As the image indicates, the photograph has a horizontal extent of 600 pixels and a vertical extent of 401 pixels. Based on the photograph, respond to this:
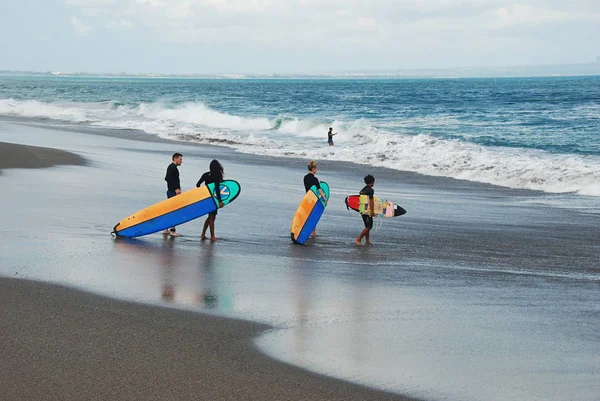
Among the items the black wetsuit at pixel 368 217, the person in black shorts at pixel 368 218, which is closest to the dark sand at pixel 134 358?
the person in black shorts at pixel 368 218

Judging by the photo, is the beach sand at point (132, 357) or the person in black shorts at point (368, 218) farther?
the person in black shorts at point (368, 218)

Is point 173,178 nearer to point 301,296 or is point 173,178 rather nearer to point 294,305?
point 301,296

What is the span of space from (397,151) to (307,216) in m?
17.2

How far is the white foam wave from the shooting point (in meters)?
21.1

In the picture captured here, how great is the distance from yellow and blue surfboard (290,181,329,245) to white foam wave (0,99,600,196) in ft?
29.8

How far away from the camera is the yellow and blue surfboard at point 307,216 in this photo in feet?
38.8

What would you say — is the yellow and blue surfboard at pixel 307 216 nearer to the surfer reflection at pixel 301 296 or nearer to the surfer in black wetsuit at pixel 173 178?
the surfer reflection at pixel 301 296

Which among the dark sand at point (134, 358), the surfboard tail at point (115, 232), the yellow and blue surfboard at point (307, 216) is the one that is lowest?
the dark sand at point (134, 358)

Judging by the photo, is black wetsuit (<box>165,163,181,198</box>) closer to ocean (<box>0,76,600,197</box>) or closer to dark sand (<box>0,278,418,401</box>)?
dark sand (<box>0,278,418,401</box>)

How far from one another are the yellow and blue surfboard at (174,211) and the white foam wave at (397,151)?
412 inches

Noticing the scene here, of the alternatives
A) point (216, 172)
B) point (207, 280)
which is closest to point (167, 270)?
point (207, 280)

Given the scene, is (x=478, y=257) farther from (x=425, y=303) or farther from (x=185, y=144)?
(x=185, y=144)

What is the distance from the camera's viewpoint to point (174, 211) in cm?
1221

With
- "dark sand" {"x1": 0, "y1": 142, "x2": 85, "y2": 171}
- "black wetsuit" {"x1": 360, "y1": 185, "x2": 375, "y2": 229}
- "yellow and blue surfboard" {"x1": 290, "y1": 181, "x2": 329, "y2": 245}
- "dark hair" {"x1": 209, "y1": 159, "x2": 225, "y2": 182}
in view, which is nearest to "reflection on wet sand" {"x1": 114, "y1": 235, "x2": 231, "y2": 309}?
"dark hair" {"x1": 209, "y1": 159, "x2": 225, "y2": 182}
